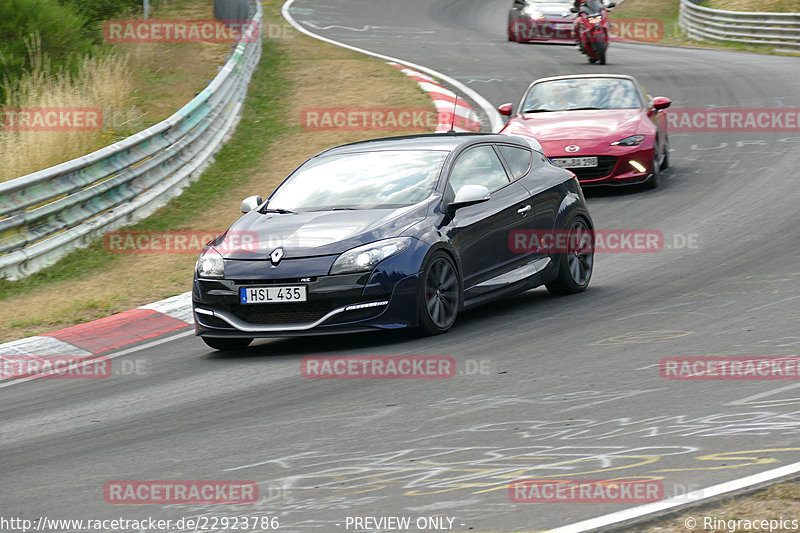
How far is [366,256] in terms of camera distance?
8.70m

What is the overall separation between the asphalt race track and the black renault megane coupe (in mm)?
270

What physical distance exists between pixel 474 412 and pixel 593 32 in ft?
69.5

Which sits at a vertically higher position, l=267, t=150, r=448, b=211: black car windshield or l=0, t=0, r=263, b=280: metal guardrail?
l=267, t=150, r=448, b=211: black car windshield

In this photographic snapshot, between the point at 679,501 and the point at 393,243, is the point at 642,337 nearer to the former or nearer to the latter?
the point at 393,243

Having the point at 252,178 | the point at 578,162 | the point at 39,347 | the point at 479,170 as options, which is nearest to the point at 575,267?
the point at 479,170

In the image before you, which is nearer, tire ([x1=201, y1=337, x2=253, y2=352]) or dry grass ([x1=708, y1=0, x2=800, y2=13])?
tire ([x1=201, y1=337, x2=253, y2=352])

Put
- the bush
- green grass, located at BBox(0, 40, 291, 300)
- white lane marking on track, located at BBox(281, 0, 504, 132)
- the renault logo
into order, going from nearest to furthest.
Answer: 1. the renault logo
2. green grass, located at BBox(0, 40, 291, 300)
3. the bush
4. white lane marking on track, located at BBox(281, 0, 504, 132)

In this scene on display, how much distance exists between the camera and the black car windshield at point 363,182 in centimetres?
954

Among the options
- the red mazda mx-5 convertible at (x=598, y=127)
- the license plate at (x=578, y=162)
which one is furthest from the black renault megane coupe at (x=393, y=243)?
the red mazda mx-5 convertible at (x=598, y=127)

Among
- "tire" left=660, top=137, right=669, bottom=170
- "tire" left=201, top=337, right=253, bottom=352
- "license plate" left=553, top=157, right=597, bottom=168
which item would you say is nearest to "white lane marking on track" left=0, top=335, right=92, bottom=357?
"tire" left=201, top=337, right=253, bottom=352

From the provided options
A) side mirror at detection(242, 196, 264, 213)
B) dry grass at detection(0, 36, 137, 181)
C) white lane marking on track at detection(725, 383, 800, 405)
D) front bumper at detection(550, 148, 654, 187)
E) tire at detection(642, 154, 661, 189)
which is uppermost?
side mirror at detection(242, 196, 264, 213)

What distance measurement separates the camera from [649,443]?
589 centimetres

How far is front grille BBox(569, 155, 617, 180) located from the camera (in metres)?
15.2

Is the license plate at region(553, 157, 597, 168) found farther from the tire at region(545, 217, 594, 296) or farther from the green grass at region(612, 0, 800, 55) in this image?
the green grass at region(612, 0, 800, 55)
